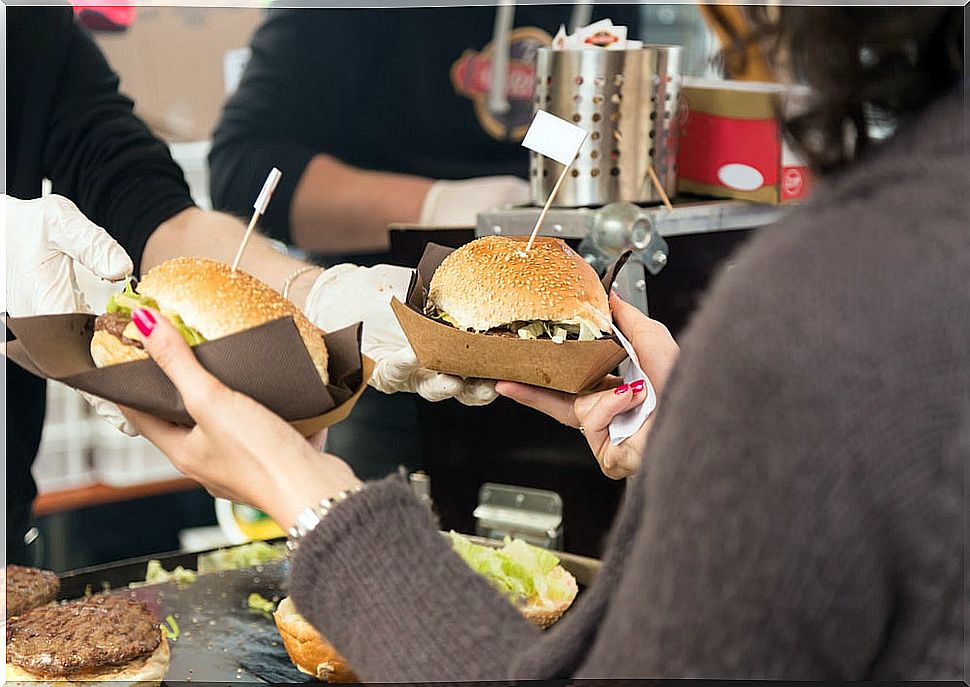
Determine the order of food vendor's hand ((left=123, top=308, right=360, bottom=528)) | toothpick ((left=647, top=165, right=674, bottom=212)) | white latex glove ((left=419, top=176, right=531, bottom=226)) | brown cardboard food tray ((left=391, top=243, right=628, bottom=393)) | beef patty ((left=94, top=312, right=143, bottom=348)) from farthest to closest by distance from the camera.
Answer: white latex glove ((left=419, top=176, right=531, bottom=226))
toothpick ((left=647, top=165, right=674, bottom=212))
brown cardboard food tray ((left=391, top=243, right=628, bottom=393))
beef patty ((left=94, top=312, right=143, bottom=348))
food vendor's hand ((left=123, top=308, right=360, bottom=528))

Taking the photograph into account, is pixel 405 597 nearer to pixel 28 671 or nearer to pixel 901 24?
pixel 901 24

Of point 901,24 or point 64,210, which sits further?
point 64,210

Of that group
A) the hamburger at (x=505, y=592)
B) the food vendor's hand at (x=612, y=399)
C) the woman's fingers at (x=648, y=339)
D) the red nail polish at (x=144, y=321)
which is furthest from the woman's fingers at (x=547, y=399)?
the red nail polish at (x=144, y=321)

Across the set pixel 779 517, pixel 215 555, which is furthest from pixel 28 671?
pixel 779 517

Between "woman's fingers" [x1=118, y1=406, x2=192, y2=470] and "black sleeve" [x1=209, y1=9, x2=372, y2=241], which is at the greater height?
"black sleeve" [x1=209, y1=9, x2=372, y2=241]

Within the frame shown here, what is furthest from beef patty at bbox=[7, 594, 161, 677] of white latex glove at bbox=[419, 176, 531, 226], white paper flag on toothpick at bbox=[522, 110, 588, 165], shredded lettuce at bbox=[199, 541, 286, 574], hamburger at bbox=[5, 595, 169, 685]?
white latex glove at bbox=[419, 176, 531, 226]

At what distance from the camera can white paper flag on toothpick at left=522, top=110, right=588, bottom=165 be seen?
1.40m

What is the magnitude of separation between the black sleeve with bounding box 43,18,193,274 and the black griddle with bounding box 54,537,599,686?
54 cm

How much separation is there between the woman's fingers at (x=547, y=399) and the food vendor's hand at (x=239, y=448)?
492 millimetres

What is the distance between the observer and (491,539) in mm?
1918

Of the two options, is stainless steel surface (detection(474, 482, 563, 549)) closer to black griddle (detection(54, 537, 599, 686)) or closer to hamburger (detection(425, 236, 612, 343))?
black griddle (detection(54, 537, 599, 686))

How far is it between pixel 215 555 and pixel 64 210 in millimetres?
764

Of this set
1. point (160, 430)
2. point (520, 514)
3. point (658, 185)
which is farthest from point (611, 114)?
point (160, 430)

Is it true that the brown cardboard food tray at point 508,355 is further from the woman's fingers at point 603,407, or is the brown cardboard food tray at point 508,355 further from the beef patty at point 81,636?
the beef patty at point 81,636
